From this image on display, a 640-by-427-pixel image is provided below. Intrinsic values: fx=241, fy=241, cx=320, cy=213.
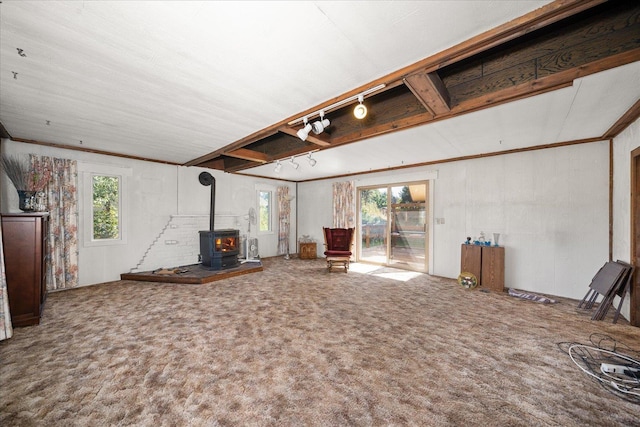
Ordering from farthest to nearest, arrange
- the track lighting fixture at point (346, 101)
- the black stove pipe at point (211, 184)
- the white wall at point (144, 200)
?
the black stove pipe at point (211, 184)
the white wall at point (144, 200)
the track lighting fixture at point (346, 101)

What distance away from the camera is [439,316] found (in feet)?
10.0

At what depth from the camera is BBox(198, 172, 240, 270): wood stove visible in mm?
5098

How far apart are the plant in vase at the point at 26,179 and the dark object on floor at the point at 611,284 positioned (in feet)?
23.8

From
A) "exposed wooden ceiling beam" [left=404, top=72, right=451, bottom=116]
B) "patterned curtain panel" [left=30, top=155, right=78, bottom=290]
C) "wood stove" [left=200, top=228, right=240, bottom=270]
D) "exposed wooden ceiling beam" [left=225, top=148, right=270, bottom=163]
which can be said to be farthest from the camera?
"wood stove" [left=200, top=228, right=240, bottom=270]

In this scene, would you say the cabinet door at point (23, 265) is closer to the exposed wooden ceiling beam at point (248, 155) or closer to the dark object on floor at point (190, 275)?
the dark object on floor at point (190, 275)

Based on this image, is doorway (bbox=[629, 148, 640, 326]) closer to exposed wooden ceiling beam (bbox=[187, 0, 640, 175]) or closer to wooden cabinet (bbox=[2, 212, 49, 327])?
exposed wooden ceiling beam (bbox=[187, 0, 640, 175])

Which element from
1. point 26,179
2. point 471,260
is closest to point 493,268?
point 471,260

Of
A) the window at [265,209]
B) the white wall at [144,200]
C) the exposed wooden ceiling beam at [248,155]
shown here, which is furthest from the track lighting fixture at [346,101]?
the window at [265,209]

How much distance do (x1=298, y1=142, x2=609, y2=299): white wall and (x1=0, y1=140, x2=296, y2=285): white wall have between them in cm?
486

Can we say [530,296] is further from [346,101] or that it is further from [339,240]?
[346,101]

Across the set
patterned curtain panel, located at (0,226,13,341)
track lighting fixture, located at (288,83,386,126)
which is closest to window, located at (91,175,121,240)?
patterned curtain panel, located at (0,226,13,341)

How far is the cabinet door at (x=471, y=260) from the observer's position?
4.26m

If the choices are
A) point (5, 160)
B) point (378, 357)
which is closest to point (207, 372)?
point (378, 357)

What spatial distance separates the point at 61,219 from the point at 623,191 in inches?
319
